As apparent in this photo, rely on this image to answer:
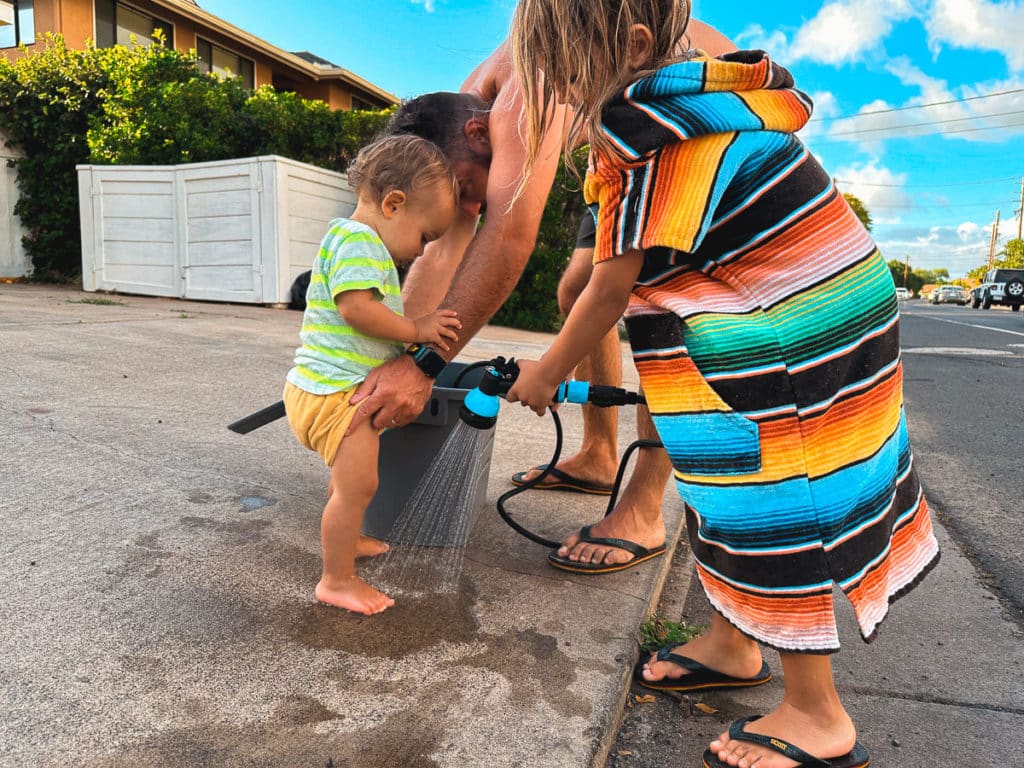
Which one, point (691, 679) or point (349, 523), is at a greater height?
point (349, 523)

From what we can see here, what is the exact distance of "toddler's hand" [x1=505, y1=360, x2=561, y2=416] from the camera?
165 centimetres

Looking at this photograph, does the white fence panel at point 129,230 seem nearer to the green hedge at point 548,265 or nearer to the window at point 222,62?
the green hedge at point 548,265

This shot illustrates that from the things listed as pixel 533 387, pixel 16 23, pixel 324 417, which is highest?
pixel 16 23

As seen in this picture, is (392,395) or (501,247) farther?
(501,247)

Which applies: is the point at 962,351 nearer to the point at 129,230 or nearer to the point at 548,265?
the point at 548,265

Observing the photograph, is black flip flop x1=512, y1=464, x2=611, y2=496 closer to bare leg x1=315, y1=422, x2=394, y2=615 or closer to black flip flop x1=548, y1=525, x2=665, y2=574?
black flip flop x1=548, y1=525, x2=665, y2=574

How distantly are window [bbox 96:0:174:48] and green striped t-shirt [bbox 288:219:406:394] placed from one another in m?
16.0

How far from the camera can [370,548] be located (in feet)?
6.89

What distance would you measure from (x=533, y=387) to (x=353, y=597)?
66 centimetres

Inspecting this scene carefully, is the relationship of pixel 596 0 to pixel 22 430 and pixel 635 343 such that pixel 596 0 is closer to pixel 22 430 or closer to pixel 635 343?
pixel 635 343

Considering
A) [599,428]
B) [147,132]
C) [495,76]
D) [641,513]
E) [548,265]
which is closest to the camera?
[641,513]

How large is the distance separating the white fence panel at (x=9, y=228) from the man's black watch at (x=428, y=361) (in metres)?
12.1

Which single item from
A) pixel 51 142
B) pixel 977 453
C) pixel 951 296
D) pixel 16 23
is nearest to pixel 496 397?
pixel 977 453

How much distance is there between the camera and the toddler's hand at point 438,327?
1.91m
